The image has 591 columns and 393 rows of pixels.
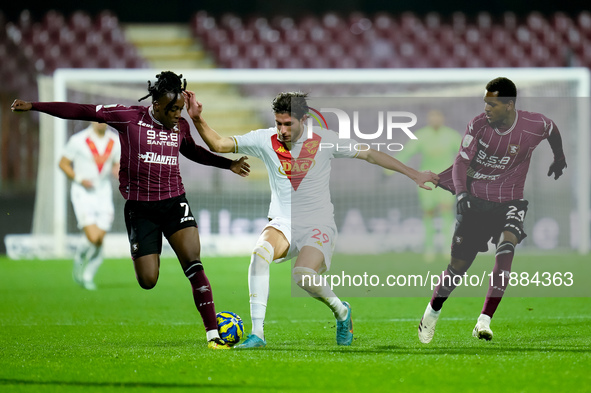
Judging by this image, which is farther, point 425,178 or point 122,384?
point 425,178

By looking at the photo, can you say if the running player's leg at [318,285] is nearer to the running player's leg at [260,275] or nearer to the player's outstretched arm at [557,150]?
the running player's leg at [260,275]

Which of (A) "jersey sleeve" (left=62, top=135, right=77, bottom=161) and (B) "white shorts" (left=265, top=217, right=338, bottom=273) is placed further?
(A) "jersey sleeve" (left=62, top=135, right=77, bottom=161)

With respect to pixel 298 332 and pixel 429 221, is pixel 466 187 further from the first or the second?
pixel 429 221

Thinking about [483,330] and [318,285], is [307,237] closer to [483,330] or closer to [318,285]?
[318,285]

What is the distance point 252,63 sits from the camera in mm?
21875

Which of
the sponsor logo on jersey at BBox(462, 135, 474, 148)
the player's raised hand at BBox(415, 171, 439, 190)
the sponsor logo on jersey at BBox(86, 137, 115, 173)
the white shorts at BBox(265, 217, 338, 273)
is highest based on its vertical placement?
the sponsor logo on jersey at BBox(462, 135, 474, 148)

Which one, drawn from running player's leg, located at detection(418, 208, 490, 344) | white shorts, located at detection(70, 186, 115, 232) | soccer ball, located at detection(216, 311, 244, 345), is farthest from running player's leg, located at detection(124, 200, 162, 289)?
white shorts, located at detection(70, 186, 115, 232)

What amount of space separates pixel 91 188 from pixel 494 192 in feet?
21.5

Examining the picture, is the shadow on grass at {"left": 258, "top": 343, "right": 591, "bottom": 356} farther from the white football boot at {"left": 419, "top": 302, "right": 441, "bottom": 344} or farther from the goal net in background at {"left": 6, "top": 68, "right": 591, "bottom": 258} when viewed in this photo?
the goal net in background at {"left": 6, "top": 68, "right": 591, "bottom": 258}

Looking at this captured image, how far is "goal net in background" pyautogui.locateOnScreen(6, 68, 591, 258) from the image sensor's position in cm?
1468

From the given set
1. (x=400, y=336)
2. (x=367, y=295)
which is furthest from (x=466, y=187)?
(x=367, y=295)

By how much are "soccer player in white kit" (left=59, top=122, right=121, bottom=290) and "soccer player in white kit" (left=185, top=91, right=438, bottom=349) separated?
15.5 feet

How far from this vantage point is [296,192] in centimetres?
623

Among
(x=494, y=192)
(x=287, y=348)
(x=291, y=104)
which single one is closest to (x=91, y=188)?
(x=291, y=104)
